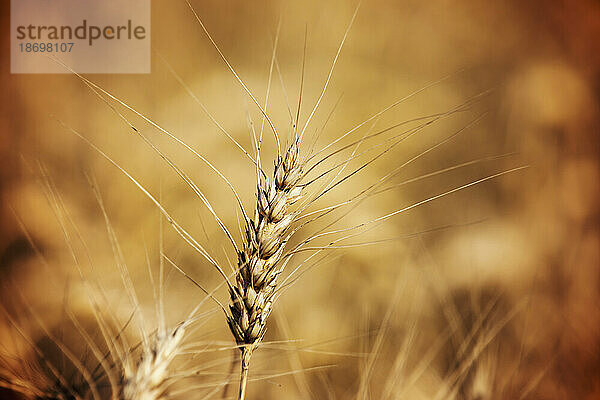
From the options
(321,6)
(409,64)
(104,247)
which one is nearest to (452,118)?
(409,64)

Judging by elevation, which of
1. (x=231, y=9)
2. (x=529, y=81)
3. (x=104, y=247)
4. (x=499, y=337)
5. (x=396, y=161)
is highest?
(x=231, y=9)

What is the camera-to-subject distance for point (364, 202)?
584mm

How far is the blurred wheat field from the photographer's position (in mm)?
574

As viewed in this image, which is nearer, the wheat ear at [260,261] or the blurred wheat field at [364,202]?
the wheat ear at [260,261]

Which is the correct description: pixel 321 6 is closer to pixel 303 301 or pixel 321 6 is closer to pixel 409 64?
pixel 409 64

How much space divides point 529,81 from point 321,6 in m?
0.35

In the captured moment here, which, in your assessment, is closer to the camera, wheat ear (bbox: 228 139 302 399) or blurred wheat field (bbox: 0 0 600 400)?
wheat ear (bbox: 228 139 302 399)

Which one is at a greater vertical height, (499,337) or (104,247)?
(104,247)

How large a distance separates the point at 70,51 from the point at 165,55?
14 centimetres

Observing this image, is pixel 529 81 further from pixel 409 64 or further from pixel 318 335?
pixel 318 335

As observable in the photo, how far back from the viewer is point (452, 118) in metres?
0.59

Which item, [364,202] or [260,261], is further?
[364,202]

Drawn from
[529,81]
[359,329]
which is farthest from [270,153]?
[529,81]

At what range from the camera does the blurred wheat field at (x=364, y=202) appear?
0.57 meters
